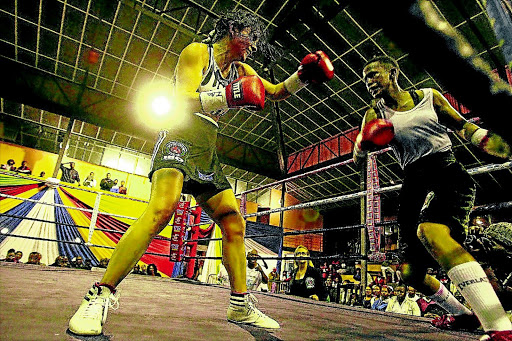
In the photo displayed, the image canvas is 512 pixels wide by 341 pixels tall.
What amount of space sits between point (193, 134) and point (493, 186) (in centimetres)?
1161

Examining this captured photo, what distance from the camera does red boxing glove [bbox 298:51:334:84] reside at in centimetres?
130

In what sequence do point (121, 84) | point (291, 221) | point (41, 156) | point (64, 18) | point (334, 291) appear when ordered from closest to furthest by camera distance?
point (64, 18), point (334, 291), point (121, 84), point (41, 156), point (291, 221)

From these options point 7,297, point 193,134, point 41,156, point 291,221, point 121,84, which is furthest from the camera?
point 291,221

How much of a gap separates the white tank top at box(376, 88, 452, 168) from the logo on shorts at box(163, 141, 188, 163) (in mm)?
942

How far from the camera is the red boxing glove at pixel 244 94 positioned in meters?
1.10

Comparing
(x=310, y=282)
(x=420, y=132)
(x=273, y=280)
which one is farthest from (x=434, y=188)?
(x=273, y=280)

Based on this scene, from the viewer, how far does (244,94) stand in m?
1.11

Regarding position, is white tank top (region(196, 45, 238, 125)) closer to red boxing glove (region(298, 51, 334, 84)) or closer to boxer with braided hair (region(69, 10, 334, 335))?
boxer with braided hair (region(69, 10, 334, 335))

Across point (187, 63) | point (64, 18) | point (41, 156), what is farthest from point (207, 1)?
point (41, 156)

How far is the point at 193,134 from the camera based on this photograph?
130 cm

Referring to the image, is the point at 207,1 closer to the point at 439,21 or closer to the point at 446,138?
the point at 446,138

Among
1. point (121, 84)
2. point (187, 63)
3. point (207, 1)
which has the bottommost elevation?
point (187, 63)

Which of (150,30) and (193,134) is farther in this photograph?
(150,30)

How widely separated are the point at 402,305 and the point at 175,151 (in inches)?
197
